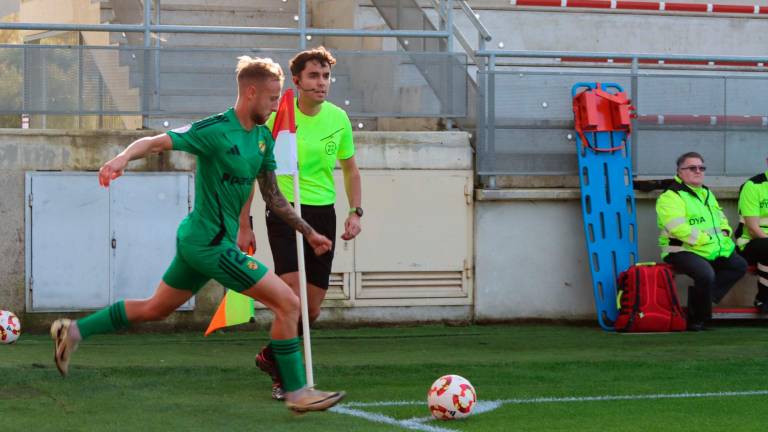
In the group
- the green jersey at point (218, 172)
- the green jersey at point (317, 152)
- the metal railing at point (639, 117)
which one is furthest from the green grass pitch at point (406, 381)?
the metal railing at point (639, 117)

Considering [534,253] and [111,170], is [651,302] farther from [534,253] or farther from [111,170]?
[111,170]

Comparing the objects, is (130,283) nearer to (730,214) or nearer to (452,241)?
(452,241)

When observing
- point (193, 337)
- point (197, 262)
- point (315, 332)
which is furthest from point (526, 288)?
point (197, 262)

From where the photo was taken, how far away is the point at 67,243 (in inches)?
512

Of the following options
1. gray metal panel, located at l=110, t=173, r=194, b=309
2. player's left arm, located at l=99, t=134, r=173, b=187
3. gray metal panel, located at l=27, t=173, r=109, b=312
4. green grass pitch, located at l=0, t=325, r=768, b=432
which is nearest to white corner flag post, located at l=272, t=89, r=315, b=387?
green grass pitch, located at l=0, t=325, r=768, b=432

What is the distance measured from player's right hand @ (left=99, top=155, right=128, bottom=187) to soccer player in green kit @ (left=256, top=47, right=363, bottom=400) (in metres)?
2.24

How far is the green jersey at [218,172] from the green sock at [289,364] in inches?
26.0

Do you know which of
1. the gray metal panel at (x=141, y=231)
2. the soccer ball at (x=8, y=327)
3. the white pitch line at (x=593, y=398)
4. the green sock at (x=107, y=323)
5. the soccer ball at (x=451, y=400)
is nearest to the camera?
the soccer ball at (x=451, y=400)

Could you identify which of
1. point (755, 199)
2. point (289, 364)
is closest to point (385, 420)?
point (289, 364)

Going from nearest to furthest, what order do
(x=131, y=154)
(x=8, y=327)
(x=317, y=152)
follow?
(x=131, y=154) → (x=317, y=152) → (x=8, y=327)

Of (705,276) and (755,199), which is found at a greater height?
(755,199)

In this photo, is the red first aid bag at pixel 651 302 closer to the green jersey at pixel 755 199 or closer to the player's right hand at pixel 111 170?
the green jersey at pixel 755 199

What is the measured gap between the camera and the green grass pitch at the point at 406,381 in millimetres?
7414

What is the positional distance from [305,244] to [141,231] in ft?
14.4
